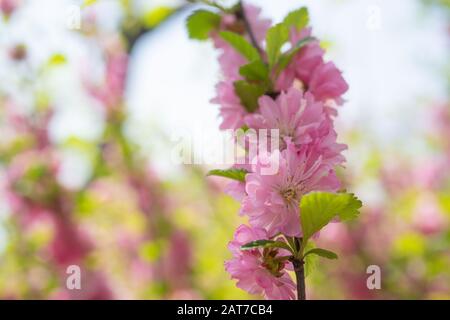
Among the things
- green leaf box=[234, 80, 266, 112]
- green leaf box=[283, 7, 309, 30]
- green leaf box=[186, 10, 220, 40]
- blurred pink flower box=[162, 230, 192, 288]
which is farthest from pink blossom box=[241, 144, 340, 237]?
blurred pink flower box=[162, 230, 192, 288]

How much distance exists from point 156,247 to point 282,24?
68.6 inches

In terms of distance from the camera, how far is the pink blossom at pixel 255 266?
0.74 m

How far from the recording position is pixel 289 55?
894mm

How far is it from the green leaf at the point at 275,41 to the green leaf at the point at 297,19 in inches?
1.1

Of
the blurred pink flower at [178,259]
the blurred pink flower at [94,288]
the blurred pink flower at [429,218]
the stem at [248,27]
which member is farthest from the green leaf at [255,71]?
the blurred pink flower at [178,259]

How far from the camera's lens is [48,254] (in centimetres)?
258

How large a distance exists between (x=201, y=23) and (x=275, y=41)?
0.76 feet

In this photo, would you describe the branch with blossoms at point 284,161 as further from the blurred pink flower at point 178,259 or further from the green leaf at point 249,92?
the blurred pink flower at point 178,259

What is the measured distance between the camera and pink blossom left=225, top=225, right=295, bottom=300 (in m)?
0.74

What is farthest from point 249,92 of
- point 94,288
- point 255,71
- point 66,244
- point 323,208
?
point 66,244

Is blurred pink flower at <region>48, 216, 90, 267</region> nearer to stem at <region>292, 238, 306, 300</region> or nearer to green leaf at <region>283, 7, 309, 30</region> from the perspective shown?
green leaf at <region>283, 7, 309, 30</region>
